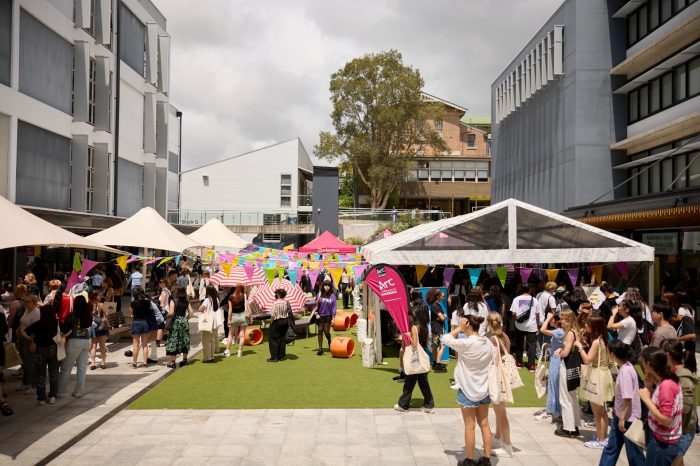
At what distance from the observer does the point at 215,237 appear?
26.0m

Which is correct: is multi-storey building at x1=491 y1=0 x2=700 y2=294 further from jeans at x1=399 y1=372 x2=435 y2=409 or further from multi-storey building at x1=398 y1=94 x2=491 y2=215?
multi-storey building at x1=398 y1=94 x2=491 y2=215

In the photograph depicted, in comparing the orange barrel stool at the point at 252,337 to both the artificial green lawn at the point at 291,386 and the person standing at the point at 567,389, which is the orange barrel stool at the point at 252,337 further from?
the person standing at the point at 567,389

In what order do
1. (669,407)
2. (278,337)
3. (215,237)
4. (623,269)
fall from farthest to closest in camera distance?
(215,237) < (623,269) < (278,337) < (669,407)

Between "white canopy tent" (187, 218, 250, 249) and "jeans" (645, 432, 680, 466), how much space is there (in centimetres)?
2120

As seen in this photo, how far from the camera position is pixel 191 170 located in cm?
5478

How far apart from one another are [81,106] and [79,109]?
0.15 meters

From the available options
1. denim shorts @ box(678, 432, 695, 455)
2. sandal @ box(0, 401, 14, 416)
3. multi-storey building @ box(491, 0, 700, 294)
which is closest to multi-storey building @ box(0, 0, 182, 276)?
sandal @ box(0, 401, 14, 416)

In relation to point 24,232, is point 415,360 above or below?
below

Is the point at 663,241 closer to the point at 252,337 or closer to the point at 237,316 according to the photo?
the point at 252,337

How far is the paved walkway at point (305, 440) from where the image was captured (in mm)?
7582

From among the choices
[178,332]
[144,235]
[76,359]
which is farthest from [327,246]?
[76,359]

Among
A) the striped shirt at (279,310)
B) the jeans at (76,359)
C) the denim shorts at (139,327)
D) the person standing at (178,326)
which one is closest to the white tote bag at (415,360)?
the striped shirt at (279,310)

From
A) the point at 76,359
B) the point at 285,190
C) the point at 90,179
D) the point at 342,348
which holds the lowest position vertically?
the point at 342,348

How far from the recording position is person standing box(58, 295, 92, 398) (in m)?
10.1
